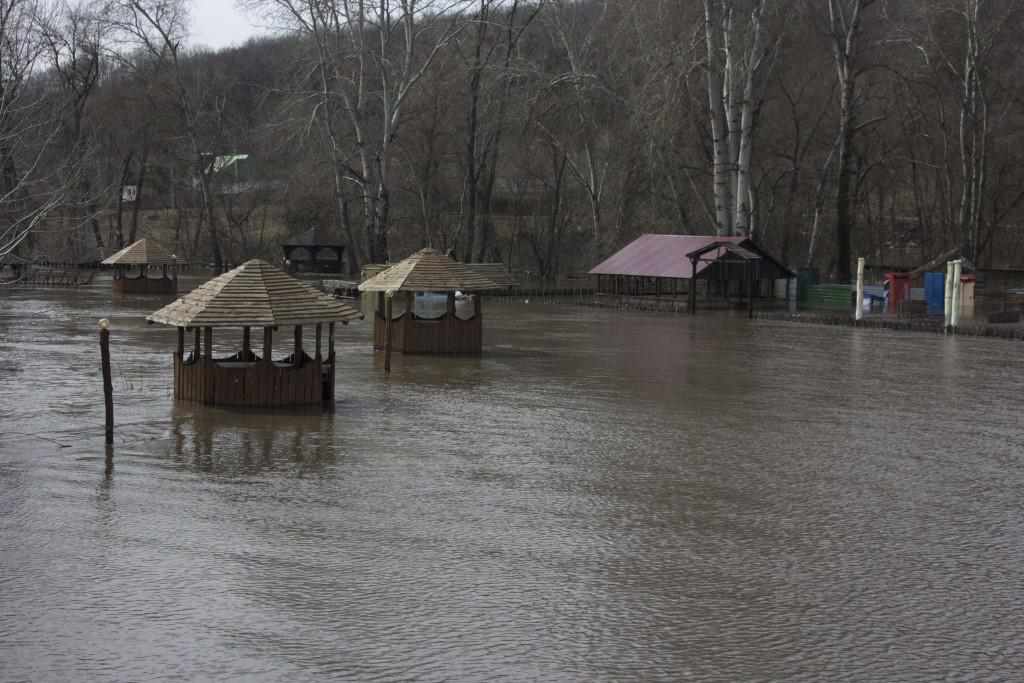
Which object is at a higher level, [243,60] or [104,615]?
[243,60]

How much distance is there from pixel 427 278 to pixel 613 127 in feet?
87.5

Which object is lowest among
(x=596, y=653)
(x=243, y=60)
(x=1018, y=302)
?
(x=596, y=653)

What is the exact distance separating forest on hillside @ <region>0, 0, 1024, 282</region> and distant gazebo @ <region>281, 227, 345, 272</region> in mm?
901

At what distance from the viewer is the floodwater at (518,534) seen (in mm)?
8906

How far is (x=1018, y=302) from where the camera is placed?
39.3 meters

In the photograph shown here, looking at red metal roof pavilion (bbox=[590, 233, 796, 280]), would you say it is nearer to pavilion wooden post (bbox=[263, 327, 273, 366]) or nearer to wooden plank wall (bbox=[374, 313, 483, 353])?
wooden plank wall (bbox=[374, 313, 483, 353])

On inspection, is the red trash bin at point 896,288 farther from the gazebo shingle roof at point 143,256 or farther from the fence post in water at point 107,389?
the fence post in water at point 107,389

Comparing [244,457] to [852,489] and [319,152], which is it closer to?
[852,489]

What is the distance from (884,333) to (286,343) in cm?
1519

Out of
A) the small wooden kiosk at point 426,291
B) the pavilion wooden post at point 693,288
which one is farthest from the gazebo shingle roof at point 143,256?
the small wooden kiosk at point 426,291

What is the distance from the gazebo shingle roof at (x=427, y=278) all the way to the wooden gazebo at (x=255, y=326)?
6.14m

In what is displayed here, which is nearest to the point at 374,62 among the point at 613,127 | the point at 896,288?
the point at 613,127

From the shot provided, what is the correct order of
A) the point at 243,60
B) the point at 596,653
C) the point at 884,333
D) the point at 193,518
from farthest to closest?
the point at 243,60
the point at 884,333
the point at 193,518
the point at 596,653

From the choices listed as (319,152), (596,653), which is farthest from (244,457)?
(319,152)
